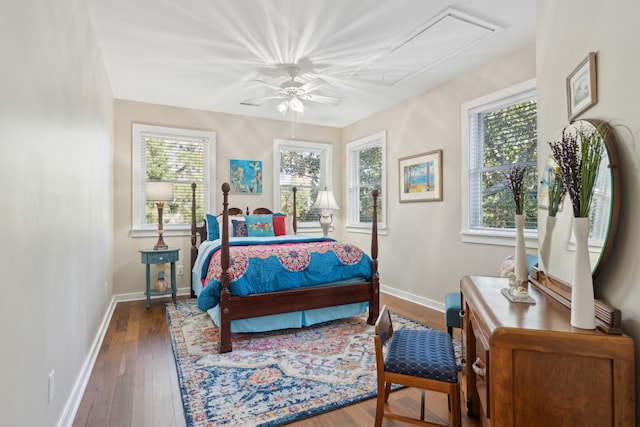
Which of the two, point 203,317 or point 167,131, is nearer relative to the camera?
point 203,317

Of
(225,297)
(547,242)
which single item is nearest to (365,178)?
(225,297)

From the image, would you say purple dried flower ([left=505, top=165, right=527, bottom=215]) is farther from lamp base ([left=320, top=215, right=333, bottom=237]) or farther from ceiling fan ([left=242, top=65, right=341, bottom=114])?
lamp base ([left=320, top=215, right=333, bottom=237])

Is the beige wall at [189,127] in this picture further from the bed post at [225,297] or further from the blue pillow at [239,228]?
the bed post at [225,297]

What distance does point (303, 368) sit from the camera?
2547 millimetres

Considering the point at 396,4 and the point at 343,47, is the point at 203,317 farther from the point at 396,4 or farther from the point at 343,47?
the point at 396,4

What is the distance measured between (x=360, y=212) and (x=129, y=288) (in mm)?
3556

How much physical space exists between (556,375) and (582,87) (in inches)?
44.1

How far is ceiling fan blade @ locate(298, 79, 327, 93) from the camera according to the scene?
3896 mm

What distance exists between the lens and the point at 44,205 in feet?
5.03

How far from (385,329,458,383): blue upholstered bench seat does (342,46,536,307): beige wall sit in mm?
1900

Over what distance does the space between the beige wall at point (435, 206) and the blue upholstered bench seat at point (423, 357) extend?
1.90 metres

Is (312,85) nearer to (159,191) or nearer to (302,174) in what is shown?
(302,174)

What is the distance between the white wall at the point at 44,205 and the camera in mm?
1157

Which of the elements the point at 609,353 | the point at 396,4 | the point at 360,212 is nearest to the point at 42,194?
the point at 609,353
